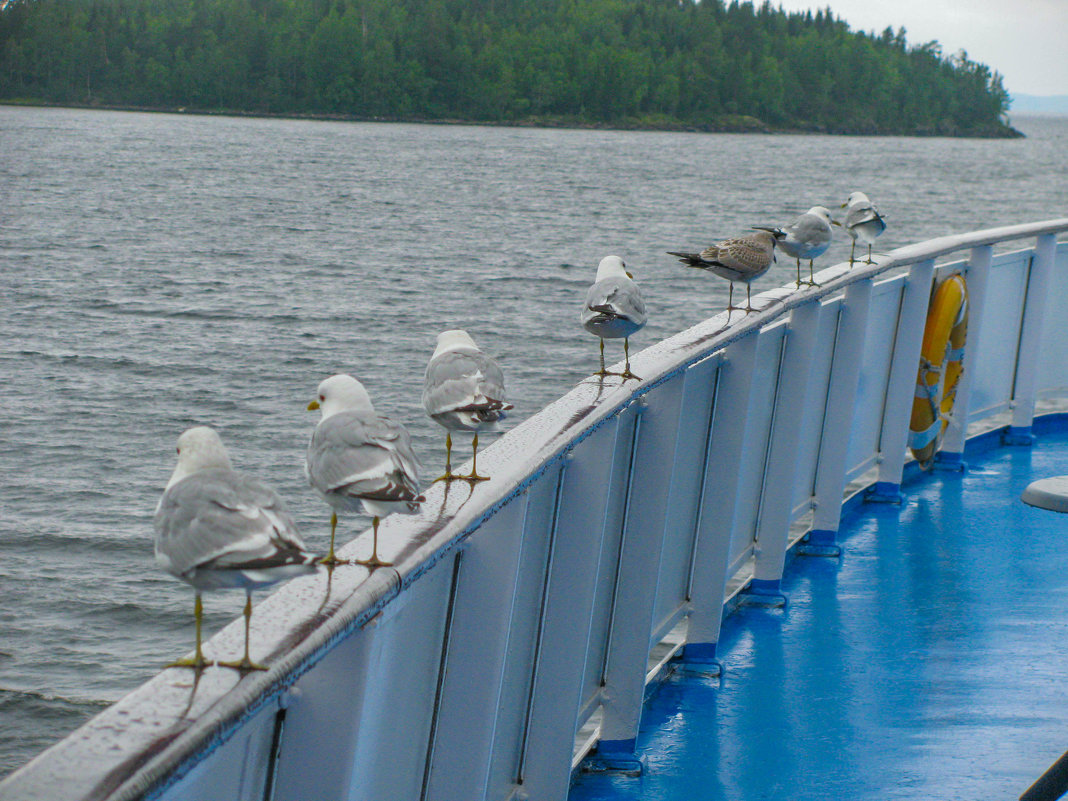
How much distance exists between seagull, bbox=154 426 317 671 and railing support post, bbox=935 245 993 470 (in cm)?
507

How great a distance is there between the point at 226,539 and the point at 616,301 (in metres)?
2.12

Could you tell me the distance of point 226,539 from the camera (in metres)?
1.66

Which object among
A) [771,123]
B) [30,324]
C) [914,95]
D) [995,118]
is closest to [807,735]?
[30,324]

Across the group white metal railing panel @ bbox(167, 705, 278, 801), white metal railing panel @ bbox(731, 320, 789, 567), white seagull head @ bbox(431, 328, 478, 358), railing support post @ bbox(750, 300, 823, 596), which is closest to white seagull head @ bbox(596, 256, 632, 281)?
white metal railing panel @ bbox(731, 320, 789, 567)

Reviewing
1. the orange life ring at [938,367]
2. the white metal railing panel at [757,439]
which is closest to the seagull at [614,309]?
the white metal railing panel at [757,439]

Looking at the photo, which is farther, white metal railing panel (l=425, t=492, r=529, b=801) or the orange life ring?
the orange life ring

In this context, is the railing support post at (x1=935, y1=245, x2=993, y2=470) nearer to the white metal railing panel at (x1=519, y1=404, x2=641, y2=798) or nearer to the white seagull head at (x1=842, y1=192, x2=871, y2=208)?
the white seagull head at (x1=842, y1=192, x2=871, y2=208)

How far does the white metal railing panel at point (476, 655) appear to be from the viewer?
7.73ft

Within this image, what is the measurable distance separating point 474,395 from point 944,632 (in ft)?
7.80

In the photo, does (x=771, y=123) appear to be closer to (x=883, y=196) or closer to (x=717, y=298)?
(x=883, y=196)

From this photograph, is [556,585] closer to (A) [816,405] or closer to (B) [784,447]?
(B) [784,447]

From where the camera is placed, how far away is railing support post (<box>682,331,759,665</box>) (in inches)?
159

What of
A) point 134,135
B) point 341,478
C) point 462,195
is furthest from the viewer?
point 134,135

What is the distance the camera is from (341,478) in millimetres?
2002
